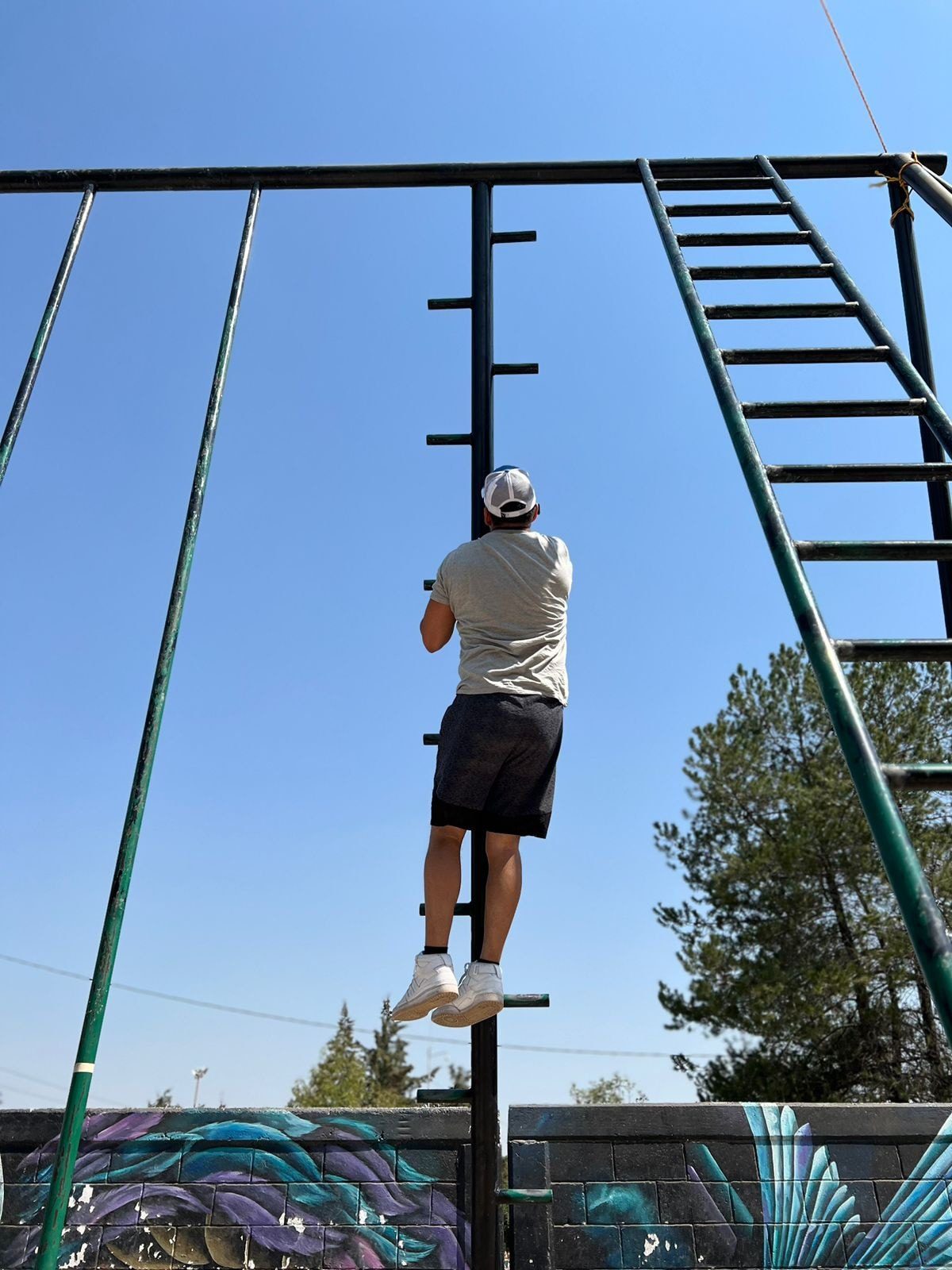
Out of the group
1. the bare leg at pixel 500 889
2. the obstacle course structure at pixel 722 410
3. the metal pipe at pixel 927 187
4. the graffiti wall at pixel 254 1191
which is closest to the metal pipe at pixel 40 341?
the obstacle course structure at pixel 722 410

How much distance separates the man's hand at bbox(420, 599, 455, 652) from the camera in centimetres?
293

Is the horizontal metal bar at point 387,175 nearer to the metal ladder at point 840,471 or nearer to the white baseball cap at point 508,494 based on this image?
the metal ladder at point 840,471

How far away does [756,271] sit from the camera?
279 centimetres

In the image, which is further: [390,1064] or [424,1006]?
[390,1064]

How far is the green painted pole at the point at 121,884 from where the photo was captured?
1771 mm

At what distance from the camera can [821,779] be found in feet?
56.9

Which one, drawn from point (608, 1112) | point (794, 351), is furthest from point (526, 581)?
point (608, 1112)

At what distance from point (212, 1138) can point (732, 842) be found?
14.3 metres

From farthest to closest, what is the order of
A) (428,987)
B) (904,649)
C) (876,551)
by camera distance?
(428,987)
(876,551)
(904,649)

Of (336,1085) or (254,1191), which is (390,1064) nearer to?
(336,1085)

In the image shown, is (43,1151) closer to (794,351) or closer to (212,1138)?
(212,1138)

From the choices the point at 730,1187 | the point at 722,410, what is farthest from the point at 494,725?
the point at 730,1187

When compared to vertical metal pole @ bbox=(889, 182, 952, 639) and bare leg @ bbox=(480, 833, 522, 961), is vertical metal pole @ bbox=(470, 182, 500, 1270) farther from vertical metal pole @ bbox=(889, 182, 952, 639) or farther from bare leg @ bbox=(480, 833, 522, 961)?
vertical metal pole @ bbox=(889, 182, 952, 639)

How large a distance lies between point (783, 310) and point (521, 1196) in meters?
2.25
